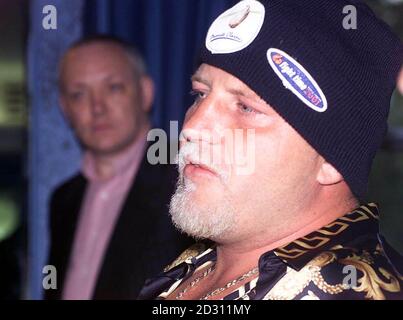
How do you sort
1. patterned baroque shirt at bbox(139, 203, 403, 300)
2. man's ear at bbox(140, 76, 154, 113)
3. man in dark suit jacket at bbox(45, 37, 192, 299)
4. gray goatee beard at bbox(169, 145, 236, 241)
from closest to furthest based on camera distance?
patterned baroque shirt at bbox(139, 203, 403, 300)
gray goatee beard at bbox(169, 145, 236, 241)
man in dark suit jacket at bbox(45, 37, 192, 299)
man's ear at bbox(140, 76, 154, 113)

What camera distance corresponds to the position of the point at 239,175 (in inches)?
43.3

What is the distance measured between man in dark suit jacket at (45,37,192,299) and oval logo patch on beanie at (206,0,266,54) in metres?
1.06

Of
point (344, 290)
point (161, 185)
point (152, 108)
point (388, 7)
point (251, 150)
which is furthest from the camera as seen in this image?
point (388, 7)

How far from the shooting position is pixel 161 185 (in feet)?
7.24

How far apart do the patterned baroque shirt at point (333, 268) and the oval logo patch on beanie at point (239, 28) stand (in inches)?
13.3

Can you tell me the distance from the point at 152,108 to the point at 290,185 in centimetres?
131

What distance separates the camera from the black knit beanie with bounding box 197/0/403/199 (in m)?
1.10

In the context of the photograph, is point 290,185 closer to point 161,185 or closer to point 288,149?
point 288,149

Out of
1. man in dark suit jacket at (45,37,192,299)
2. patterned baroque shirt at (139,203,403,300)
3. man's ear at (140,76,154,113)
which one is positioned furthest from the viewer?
man's ear at (140,76,154,113)

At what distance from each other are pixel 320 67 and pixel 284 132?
0.12 m

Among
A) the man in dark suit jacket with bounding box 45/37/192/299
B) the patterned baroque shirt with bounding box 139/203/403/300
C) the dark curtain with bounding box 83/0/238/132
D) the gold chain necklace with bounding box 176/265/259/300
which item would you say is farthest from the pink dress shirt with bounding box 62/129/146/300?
the patterned baroque shirt with bounding box 139/203/403/300

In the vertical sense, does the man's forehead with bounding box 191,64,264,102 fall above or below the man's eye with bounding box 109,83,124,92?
above

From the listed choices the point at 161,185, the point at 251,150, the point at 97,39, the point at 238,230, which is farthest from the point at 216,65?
the point at 97,39

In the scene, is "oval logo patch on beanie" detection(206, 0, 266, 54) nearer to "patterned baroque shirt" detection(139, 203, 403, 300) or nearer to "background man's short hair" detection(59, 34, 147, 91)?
"patterned baroque shirt" detection(139, 203, 403, 300)
